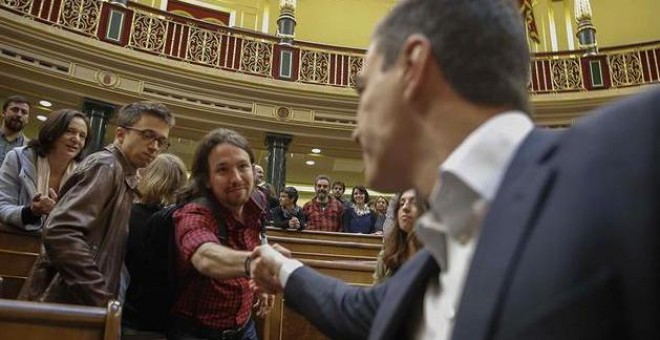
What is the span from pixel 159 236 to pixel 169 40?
7.17 meters

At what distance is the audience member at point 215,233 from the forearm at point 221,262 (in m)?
0.01

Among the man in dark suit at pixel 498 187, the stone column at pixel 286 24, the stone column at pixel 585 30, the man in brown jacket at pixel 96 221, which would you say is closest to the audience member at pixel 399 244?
the man in brown jacket at pixel 96 221

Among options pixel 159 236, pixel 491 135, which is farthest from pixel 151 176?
pixel 491 135

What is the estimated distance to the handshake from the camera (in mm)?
1274

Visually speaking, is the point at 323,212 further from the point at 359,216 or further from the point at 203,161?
the point at 203,161

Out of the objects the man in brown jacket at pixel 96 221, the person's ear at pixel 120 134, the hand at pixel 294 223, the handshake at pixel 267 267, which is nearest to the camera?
the handshake at pixel 267 267

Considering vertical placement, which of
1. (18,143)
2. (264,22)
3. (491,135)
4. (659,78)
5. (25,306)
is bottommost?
(25,306)

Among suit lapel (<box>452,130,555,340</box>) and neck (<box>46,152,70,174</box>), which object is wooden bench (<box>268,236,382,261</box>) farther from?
suit lapel (<box>452,130,555,340</box>)

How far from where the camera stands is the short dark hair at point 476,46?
75cm

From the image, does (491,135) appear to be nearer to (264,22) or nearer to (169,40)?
(169,40)

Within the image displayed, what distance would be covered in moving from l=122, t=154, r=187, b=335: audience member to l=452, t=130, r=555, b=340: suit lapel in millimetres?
1442

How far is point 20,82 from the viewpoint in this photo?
7.48 meters

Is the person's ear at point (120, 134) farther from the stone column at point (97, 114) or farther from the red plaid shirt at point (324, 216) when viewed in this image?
the stone column at point (97, 114)

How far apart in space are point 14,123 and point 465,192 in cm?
390
